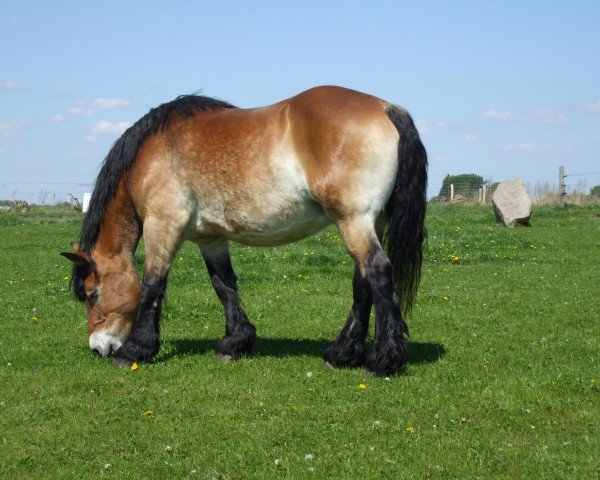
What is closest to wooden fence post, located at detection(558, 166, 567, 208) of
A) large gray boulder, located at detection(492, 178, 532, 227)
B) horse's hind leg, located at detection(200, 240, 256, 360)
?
large gray boulder, located at detection(492, 178, 532, 227)

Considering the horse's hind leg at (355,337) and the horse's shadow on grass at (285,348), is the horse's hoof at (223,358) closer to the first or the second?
the horse's shadow on grass at (285,348)

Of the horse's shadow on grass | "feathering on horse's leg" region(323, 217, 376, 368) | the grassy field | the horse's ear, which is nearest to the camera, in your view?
the grassy field

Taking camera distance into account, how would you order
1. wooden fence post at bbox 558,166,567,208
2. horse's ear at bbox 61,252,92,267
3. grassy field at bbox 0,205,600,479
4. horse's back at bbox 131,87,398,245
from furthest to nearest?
wooden fence post at bbox 558,166,567,208 < horse's ear at bbox 61,252,92,267 < horse's back at bbox 131,87,398,245 < grassy field at bbox 0,205,600,479

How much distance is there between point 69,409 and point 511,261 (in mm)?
11805

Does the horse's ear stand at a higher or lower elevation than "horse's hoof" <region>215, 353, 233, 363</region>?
higher

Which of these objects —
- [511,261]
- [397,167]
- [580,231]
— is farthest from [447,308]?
[580,231]

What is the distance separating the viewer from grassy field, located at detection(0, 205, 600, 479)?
533 cm

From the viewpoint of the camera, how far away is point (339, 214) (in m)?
7.34

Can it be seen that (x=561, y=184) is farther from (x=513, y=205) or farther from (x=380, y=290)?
(x=380, y=290)

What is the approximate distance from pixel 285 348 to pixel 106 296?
6.64ft

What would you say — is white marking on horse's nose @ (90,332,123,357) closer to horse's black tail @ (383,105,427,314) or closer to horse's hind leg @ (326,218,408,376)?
horse's hind leg @ (326,218,408,376)

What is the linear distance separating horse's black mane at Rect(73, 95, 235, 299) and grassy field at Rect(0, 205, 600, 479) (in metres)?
1.28

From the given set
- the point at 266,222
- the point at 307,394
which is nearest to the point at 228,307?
the point at 266,222

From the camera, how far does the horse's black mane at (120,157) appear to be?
334 inches
